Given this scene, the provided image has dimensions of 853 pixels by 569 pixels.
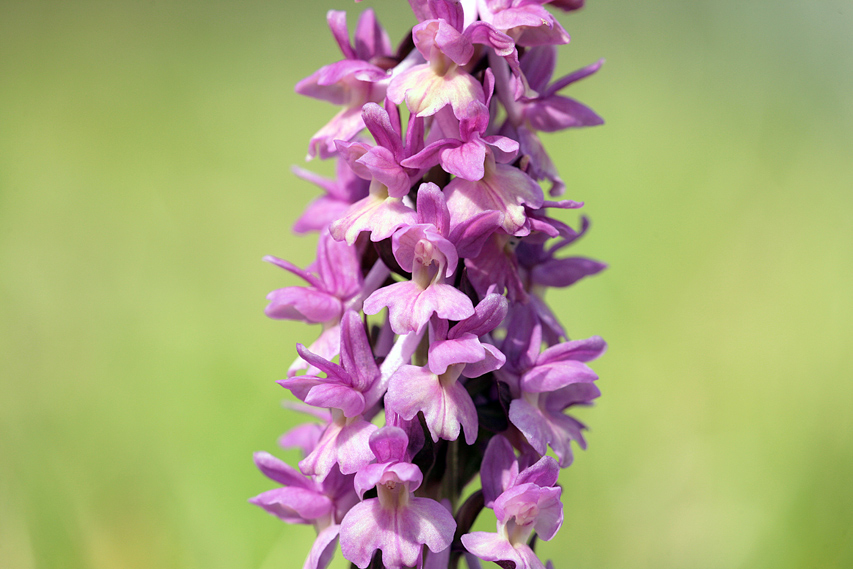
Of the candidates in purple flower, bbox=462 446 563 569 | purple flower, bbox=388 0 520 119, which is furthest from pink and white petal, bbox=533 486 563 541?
purple flower, bbox=388 0 520 119

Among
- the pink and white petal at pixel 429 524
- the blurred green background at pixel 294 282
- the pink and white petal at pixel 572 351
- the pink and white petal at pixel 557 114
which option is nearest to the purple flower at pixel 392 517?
the pink and white petal at pixel 429 524

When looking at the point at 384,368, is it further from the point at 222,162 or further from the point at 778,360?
the point at 222,162

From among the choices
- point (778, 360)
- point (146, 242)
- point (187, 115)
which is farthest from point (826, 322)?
point (187, 115)

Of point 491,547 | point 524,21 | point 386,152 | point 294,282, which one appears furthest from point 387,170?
point 294,282

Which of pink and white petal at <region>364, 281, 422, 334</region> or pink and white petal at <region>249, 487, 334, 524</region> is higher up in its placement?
pink and white petal at <region>364, 281, 422, 334</region>

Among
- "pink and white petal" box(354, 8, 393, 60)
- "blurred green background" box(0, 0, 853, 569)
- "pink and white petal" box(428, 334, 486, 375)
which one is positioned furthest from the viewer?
"blurred green background" box(0, 0, 853, 569)

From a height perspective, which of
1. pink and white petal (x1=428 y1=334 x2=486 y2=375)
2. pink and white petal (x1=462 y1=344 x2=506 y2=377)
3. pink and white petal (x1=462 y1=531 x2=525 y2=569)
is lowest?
pink and white petal (x1=462 y1=531 x2=525 y2=569)

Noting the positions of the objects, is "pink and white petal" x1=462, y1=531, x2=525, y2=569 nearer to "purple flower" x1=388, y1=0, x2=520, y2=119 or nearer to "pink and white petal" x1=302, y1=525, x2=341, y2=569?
"pink and white petal" x1=302, y1=525, x2=341, y2=569
